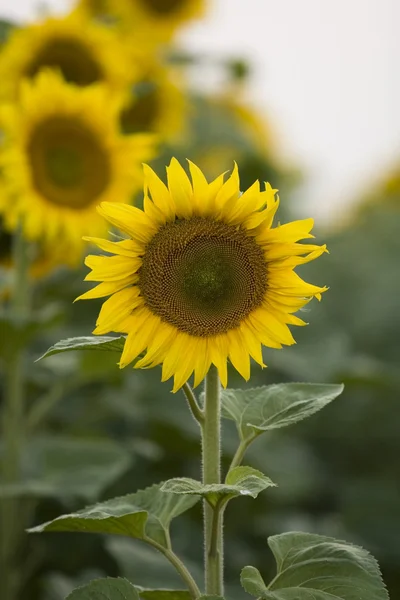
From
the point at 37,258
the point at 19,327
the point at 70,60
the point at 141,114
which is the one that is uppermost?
the point at 141,114

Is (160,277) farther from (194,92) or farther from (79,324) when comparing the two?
(194,92)

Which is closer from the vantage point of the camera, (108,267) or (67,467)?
(108,267)

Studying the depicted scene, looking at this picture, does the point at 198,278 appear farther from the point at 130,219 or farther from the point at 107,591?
the point at 107,591

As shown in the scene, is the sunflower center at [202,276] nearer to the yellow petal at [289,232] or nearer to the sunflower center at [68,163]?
the yellow petal at [289,232]

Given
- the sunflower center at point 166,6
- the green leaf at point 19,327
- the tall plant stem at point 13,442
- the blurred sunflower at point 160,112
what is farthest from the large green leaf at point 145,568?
the sunflower center at point 166,6

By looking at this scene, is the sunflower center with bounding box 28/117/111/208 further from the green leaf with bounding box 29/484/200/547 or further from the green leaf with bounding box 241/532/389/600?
the green leaf with bounding box 241/532/389/600

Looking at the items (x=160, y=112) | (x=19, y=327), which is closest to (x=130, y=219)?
(x=19, y=327)
